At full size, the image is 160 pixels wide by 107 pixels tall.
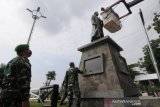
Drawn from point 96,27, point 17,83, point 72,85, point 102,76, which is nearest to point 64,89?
point 72,85

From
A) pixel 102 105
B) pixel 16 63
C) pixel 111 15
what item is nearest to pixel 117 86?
pixel 102 105

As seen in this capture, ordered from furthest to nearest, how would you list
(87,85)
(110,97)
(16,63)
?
1. (87,85)
2. (110,97)
3. (16,63)

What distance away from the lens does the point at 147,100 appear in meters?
5.02

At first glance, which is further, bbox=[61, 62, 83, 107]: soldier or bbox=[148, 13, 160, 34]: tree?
bbox=[148, 13, 160, 34]: tree

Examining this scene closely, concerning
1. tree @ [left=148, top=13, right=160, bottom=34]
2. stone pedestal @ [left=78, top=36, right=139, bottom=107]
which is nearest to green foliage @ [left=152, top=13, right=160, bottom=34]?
tree @ [left=148, top=13, right=160, bottom=34]

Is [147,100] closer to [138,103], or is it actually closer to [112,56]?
[138,103]

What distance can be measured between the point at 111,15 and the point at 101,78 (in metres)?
2.77

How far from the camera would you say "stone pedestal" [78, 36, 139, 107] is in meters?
6.46

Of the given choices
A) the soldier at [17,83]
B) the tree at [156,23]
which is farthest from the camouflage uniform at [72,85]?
the tree at [156,23]

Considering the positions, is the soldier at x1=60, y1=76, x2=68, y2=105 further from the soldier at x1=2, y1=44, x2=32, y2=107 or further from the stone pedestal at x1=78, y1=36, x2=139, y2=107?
the soldier at x1=2, y1=44, x2=32, y2=107

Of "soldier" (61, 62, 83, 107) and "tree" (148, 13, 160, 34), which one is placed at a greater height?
"tree" (148, 13, 160, 34)

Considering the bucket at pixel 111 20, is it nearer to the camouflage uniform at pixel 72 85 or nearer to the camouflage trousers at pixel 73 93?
→ the camouflage uniform at pixel 72 85

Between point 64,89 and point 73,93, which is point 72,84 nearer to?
point 73,93

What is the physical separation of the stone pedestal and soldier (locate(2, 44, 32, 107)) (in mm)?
3802
